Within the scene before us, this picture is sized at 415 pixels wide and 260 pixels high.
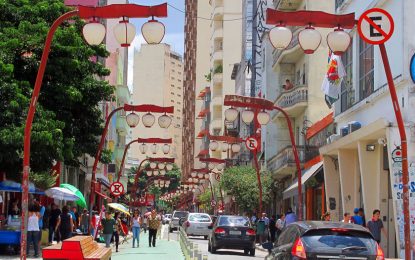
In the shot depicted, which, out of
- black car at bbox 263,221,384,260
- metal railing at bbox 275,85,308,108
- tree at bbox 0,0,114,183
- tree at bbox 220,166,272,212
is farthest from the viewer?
tree at bbox 220,166,272,212

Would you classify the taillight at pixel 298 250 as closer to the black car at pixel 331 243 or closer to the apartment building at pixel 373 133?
the black car at pixel 331 243

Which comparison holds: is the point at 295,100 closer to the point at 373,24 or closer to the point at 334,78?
the point at 334,78

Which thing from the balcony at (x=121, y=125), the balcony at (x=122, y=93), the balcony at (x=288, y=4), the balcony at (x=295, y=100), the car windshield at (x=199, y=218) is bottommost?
the car windshield at (x=199, y=218)

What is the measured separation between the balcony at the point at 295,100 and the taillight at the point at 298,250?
3178 centimetres

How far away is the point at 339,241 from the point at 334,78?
1922 cm

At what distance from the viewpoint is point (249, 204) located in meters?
52.2

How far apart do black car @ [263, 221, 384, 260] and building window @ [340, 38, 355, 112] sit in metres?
17.6

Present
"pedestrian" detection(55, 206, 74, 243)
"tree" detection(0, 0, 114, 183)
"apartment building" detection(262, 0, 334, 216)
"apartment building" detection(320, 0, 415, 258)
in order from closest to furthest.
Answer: "apartment building" detection(320, 0, 415, 258)
"tree" detection(0, 0, 114, 183)
"pedestrian" detection(55, 206, 74, 243)
"apartment building" detection(262, 0, 334, 216)

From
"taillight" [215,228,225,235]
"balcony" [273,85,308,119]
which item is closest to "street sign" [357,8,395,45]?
"taillight" [215,228,225,235]

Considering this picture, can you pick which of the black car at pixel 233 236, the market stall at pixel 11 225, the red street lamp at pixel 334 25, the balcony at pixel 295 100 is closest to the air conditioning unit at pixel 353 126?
the black car at pixel 233 236

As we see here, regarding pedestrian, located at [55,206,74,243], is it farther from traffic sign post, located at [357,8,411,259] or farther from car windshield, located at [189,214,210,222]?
car windshield, located at [189,214,210,222]

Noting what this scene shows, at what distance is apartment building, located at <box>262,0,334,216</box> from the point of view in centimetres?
4394

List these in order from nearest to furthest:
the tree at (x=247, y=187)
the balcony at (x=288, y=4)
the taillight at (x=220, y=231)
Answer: the taillight at (x=220, y=231) < the balcony at (x=288, y=4) < the tree at (x=247, y=187)

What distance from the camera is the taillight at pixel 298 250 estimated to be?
13.1m
